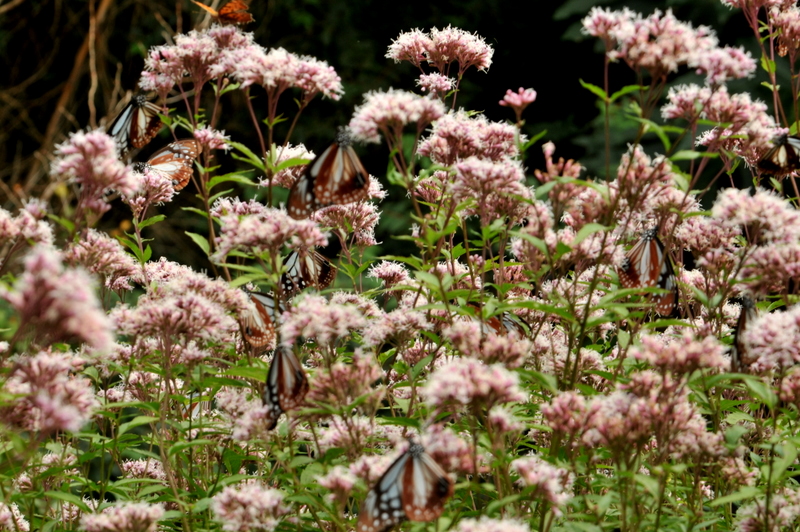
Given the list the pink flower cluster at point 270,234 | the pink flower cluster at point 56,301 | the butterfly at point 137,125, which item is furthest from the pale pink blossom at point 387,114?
the butterfly at point 137,125

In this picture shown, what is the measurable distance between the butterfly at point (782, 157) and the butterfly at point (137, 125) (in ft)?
8.38

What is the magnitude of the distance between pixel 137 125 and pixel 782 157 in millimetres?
2725

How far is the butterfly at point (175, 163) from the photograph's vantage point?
3.88 m

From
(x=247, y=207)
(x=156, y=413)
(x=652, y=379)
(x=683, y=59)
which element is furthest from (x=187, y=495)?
(x=683, y=59)

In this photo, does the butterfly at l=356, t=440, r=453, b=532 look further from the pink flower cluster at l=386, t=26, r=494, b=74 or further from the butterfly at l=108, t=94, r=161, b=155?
the butterfly at l=108, t=94, r=161, b=155

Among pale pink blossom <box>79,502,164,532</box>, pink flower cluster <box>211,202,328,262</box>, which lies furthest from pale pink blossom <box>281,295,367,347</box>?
pale pink blossom <box>79,502,164,532</box>

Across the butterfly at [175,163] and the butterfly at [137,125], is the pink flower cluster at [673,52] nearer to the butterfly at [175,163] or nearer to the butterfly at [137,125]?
the butterfly at [175,163]

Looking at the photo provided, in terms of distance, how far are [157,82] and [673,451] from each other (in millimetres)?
2518

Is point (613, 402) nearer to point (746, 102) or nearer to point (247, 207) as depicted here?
point (746, 102)

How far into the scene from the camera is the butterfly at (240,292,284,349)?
3287 millimetres

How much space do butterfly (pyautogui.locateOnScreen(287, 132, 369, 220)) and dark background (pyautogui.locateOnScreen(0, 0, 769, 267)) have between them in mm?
9486

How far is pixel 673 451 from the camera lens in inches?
107

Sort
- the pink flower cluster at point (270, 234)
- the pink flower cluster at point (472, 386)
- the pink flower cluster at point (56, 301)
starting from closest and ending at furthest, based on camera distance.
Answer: the pink flower cluster at point (56, 301), the pink flower cluster at point (472, 386), the pink flower cluster at point (270, 234)

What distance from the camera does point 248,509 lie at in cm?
240
